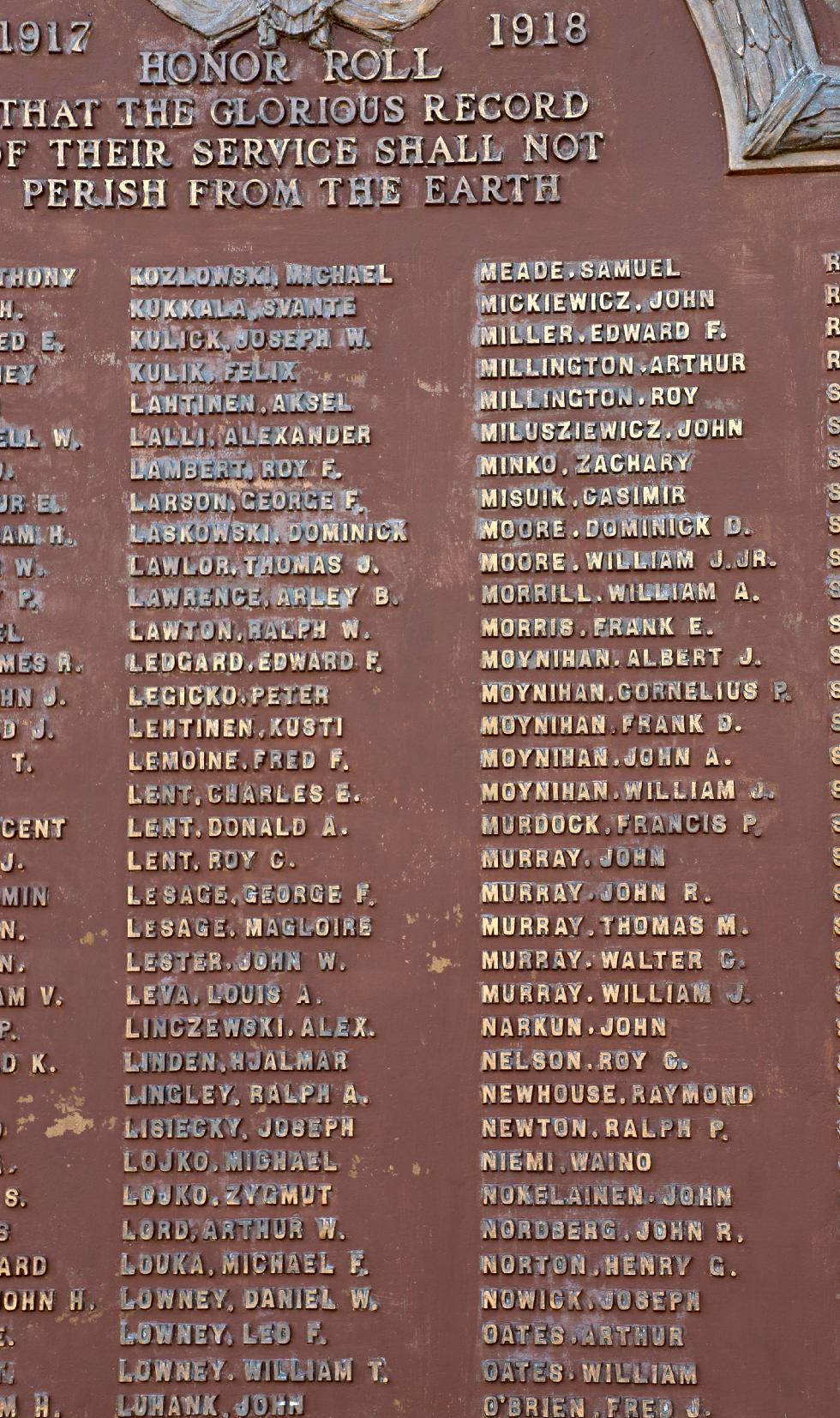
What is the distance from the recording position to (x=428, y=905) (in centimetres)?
649

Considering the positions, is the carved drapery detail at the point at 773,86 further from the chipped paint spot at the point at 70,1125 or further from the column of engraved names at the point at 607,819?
the chipped paint spot at the point at 70,1125

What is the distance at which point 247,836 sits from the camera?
21.4 ft

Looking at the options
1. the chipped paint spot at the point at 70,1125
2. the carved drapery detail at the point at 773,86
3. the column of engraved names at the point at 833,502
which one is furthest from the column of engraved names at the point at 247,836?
the column of engraved names at the point at 833,502

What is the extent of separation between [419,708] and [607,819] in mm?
918

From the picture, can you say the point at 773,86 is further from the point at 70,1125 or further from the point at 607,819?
the point at 70,1125

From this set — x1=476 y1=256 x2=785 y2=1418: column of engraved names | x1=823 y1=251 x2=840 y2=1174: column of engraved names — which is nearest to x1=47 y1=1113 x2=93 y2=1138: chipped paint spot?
x1=476 y1=256 x2=785 y2=1418: column of engraved names

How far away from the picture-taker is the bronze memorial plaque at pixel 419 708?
248 inches

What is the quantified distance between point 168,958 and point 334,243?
10.4 ft

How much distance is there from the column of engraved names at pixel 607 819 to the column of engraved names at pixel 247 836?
567mm

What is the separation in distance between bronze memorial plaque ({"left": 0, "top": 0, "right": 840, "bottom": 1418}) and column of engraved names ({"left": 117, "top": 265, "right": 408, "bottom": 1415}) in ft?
0.06

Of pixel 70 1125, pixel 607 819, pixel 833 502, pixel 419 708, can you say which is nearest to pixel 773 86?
pixel 833 502

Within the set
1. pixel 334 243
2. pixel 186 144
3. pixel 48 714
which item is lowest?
pixel 48 714

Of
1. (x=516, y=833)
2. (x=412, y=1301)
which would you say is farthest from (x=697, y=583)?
(x=412, y=1301)

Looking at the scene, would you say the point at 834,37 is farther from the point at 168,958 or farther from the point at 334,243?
the point at 168,958
